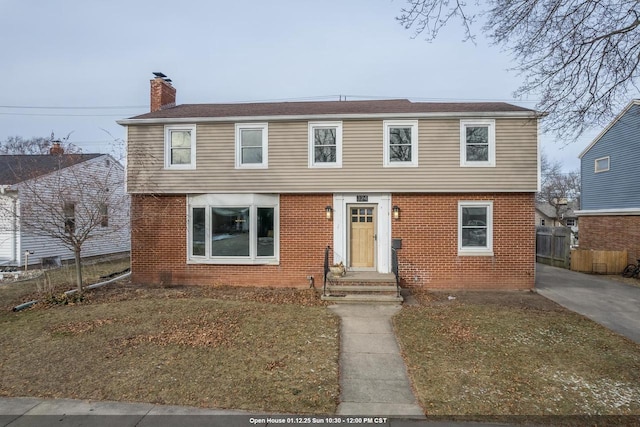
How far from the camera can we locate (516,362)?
5188 millimetres

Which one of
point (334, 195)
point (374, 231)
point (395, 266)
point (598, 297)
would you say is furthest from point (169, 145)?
point (598, 297)

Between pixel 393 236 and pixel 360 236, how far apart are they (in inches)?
39.5

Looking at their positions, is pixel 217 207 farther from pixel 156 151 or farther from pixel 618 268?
pixel 618 268

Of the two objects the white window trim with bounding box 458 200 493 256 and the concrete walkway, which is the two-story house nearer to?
the white window trim with bounding box 458 200 493 256

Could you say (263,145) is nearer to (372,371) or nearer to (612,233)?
(372,371)

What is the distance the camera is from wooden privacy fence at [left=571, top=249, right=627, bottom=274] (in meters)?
13.8

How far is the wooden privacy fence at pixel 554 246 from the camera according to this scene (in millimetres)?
15352

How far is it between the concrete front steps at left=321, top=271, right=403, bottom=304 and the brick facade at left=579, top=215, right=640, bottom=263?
11.6 m

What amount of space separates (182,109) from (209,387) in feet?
35.9

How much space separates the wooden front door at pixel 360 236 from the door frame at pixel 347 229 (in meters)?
0.18

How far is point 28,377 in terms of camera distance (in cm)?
464

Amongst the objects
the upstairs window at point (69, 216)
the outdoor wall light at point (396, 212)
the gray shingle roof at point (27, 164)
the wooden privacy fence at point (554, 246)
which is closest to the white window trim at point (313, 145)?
the outdoor wall light at point (396, 212)

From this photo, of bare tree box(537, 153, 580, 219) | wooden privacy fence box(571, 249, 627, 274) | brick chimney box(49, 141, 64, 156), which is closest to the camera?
brick chimney box(49, 141, 64, 156)

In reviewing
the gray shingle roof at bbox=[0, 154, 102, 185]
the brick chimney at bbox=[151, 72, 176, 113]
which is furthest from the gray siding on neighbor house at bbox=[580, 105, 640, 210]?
the gray shingle roof at bbox=[0, 154, 102, 185]
